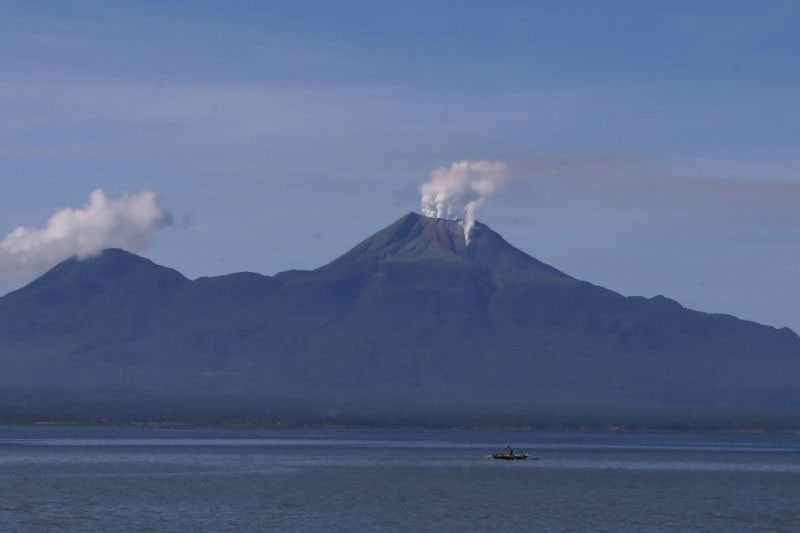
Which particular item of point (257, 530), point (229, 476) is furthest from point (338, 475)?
point (257, 530)

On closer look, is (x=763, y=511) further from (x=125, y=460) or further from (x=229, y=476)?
(x=125, y=460)

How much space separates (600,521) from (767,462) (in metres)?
62.4

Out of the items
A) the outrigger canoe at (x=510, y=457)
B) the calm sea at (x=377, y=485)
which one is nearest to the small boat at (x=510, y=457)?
the outrigger canoe at (x=510, y=457)

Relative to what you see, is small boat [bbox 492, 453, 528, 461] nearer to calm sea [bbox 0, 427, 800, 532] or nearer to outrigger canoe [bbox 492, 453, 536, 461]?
outrigger canoe [bbox 492, 453, 536, 461]

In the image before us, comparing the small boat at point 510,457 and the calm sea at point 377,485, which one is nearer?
the calm sea at point 377,485

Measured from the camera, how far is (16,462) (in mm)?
119062

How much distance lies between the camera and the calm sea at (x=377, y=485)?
267 ft

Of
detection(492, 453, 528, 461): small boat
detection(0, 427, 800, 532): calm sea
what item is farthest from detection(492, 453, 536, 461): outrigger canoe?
detection(0, 427, 800, 532): calm sea

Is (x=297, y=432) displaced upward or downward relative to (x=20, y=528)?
upward

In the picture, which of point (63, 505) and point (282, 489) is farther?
point (282, 489)

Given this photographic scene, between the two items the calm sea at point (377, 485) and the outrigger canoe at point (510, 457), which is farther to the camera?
the outrigger canoe at point (510, 457)

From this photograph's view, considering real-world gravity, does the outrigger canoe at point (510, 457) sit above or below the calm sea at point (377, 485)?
above

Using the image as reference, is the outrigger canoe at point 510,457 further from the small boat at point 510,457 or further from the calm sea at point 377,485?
the calm sea at point 377,485

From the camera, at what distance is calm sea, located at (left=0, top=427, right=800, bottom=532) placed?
8138cm
